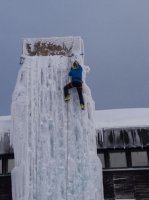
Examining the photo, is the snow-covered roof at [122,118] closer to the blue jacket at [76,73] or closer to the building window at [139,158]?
the building window at [139,158]

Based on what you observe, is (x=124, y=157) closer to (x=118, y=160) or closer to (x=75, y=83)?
(x=118, y=160)

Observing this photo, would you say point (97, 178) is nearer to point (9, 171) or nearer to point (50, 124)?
point (50, 124)

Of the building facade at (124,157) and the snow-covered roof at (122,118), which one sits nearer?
the building facade at (124,157)

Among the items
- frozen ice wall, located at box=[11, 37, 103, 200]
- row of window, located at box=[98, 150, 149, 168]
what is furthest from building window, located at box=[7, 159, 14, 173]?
row of window, located at box=[98, 150, 149, 168]

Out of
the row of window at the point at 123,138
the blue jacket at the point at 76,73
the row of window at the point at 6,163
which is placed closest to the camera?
the blue jacket at the point at 76,73

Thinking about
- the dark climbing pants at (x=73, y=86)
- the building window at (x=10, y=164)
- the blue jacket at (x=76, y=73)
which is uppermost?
the blue jacket at (x=76, y=73)

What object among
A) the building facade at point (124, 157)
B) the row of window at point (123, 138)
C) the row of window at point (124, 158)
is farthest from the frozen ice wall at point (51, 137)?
the row of window at point (124, 158)

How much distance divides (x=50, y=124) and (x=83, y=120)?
0.93 metres

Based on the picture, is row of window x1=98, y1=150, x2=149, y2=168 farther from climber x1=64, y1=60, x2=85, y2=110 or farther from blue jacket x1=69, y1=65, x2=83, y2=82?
blue jacket x1=69, y1=65, x2=83, y2=82

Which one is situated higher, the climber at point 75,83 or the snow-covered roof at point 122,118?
the climber at point 75,83

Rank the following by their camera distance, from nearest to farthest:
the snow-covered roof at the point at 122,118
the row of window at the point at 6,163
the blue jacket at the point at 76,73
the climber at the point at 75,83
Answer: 1. the climber at the point at 75,83
2. the blue jacket at the point at 76,73
3. the row of window at the point at 6,163
4. the snow-covered roof at the point at 122,118

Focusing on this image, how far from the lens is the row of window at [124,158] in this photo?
47.6 ft

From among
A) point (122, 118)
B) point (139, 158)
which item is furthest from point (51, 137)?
point (139, 158)

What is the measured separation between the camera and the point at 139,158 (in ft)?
48.0
